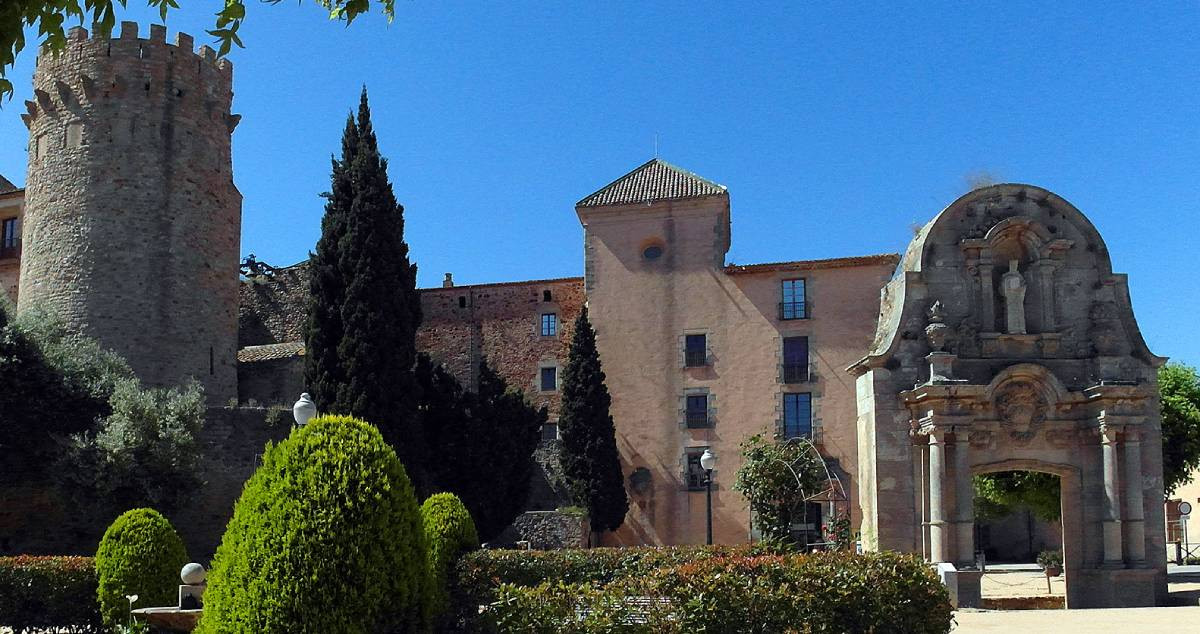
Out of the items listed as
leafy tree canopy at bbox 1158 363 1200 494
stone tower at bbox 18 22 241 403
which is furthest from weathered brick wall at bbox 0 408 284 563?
leafy tree canopy at bbox 1158 363 1200 494

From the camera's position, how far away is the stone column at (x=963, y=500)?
646 inches

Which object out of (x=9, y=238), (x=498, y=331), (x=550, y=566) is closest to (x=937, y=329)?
(x=550, y=566)

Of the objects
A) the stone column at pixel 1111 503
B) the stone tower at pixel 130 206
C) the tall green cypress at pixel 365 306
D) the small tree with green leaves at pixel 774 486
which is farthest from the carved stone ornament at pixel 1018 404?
the stone tower at pixel 130 206

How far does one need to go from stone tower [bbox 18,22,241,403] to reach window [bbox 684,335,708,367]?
14.0 m

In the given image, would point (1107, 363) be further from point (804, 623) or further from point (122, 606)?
point (122, 606)

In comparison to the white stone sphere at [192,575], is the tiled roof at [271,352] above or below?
above

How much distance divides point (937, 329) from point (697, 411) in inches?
727

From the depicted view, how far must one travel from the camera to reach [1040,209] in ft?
56.9

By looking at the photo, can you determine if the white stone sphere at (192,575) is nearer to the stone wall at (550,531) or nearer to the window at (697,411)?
the stone wall at (550,531)

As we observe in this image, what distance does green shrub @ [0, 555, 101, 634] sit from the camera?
14.8 meters

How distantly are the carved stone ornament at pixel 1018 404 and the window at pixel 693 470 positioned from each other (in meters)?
17.8

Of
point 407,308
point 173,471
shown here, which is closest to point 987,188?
point 407,308

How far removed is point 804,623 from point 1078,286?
32.7ft

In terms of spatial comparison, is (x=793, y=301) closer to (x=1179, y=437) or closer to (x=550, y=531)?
(x=550, y=531)
